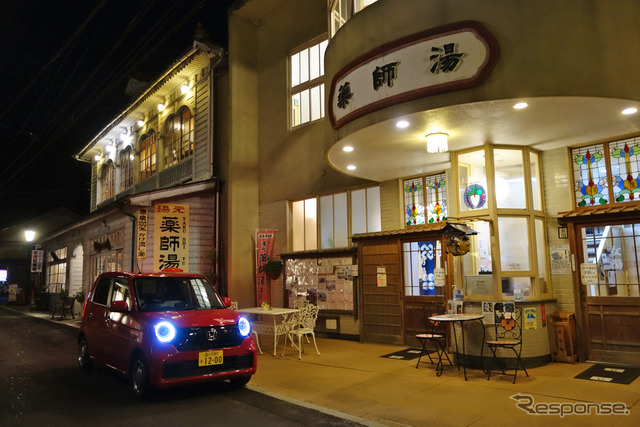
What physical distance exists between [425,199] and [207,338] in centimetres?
645

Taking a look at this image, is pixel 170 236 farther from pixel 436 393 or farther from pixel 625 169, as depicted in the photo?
pixel 625 169

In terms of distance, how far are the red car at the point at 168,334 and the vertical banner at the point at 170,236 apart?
6048mm

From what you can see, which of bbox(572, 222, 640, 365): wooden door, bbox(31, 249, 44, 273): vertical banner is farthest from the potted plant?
bbox(31, 249, 44, 273): vertical banner

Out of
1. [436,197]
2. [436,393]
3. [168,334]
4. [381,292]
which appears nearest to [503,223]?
[436,197]

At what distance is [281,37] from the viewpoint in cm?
1533

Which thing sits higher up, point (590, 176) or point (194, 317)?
point (590, 176)

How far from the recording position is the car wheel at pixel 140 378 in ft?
21.4

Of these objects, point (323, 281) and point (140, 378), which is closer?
point (140, 378)

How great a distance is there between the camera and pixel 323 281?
13.1 m

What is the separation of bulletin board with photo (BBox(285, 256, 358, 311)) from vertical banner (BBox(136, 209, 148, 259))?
4.51 meters

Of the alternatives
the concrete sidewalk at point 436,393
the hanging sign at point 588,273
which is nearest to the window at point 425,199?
the hanging sign at point 588,273

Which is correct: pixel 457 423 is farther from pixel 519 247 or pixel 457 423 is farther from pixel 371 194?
pixel 371 194

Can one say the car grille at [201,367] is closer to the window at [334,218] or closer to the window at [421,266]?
the window at [421,266]

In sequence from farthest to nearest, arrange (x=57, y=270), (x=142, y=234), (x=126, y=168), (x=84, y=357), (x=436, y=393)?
(x=57, y=270), (x=126, y=168), (x=142, y=234), (x=84, y=357), (x=436, y=393)
